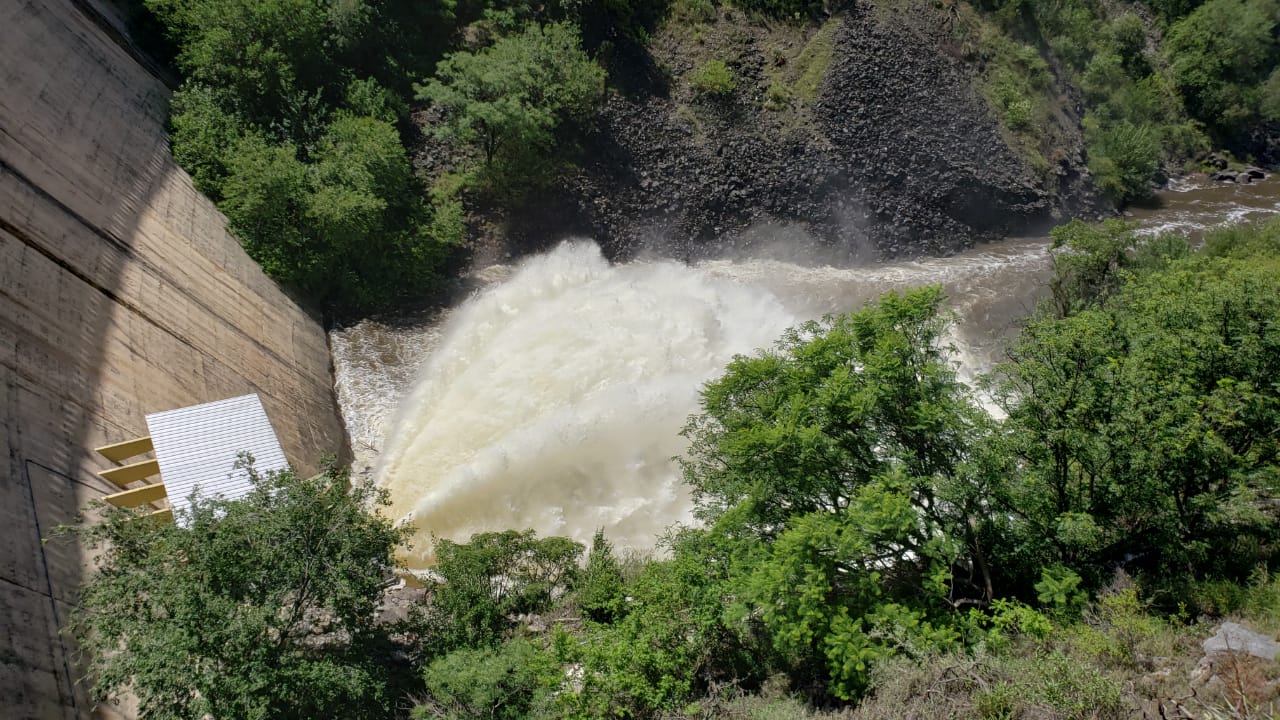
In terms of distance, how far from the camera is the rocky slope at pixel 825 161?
95.1ft

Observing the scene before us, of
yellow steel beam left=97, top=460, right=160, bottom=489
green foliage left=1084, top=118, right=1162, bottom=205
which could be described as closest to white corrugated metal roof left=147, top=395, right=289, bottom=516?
yellow steel beam left=97, top=460, right=160, bottom=489

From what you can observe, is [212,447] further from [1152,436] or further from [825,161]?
[825,161]

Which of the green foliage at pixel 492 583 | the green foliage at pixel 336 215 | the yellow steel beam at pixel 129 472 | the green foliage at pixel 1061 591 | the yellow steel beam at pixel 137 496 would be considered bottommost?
the green foliage at pixel 1061 591

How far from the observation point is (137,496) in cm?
1505

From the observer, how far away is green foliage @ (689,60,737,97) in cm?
3045

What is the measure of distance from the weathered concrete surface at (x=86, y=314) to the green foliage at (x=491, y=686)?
5887 millimetres

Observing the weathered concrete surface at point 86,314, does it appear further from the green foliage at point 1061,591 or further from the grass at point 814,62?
the grass at point 814,62

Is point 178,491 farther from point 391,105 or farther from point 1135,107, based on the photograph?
point 1135,107

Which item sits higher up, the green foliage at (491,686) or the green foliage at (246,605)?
the green foliage at (246,605)

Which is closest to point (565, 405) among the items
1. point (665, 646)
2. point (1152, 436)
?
point (665, 646)

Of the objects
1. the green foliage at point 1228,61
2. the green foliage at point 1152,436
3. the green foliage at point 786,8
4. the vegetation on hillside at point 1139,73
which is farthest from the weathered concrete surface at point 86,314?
the green foliage at point 1228,61

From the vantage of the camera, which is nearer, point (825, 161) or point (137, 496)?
point (137, 496)

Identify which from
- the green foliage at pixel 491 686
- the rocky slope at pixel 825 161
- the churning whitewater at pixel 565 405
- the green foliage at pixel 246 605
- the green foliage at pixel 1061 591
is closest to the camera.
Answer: the green foliage at pixel 246 605

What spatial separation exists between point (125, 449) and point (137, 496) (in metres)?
1.38
